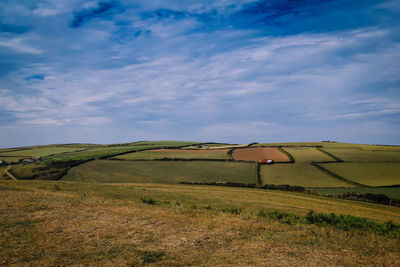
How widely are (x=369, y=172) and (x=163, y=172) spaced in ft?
150

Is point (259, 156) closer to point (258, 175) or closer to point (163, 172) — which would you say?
point (258, 175)

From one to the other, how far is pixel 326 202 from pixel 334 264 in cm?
2991

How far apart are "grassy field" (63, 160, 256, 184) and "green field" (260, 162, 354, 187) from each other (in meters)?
3.53

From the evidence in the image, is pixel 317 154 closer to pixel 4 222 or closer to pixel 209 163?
pixel 209 163

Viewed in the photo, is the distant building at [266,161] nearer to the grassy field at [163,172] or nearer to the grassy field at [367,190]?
the grassy field at [163,172]

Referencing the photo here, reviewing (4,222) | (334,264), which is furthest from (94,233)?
(334,264)

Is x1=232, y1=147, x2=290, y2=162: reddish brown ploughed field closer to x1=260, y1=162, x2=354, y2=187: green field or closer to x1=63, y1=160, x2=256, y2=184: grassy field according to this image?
x1=63, y1=160, x2=256, y2=184: grassy field

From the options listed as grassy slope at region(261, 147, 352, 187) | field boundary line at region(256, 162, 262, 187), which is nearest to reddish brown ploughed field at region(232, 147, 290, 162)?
grassy slope at region(261, 147, 352, 187)

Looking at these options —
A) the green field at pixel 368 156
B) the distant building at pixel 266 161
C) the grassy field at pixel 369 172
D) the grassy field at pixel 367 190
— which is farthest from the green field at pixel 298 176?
the green field at pixel 368 156

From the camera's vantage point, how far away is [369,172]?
55594 mm

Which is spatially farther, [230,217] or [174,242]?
[230,217]

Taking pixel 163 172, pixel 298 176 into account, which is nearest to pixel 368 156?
pixel 298 176

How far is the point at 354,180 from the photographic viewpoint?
50.8 m

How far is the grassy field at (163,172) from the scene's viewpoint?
186 ft
